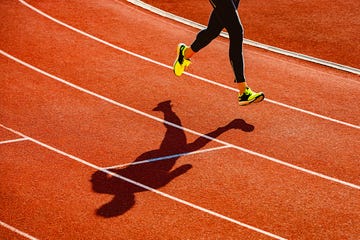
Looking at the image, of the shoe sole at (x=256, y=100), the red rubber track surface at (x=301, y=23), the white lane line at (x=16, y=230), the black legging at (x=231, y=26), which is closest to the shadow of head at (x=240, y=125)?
the shoe sole at (x=256, y=100)

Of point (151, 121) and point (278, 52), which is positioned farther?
point (278, 52)

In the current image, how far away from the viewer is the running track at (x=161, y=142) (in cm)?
579

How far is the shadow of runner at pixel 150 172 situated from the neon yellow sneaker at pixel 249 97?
300mm

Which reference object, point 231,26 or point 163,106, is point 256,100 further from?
point 163,106

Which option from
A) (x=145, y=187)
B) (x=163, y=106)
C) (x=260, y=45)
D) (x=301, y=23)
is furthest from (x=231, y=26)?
(x=301, y=23)

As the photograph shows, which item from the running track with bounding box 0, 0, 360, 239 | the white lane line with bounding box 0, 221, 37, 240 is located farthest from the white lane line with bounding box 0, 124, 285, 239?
the white lane line with bounding box 0, 221, 37, 240

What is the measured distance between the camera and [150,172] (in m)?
6.60

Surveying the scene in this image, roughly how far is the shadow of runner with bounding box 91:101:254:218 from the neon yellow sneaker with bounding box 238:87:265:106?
0.30 m

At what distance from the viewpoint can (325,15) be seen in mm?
11867

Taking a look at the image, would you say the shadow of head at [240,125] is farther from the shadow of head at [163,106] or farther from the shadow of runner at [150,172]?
the shadow of head at [163,106]

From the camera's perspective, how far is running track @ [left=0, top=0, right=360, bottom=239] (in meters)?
5.79

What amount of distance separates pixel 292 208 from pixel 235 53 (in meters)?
2.52

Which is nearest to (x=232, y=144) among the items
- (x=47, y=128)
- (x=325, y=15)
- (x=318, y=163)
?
(x=318, y=163)

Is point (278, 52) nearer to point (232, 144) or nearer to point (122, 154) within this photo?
point (232, 144)
